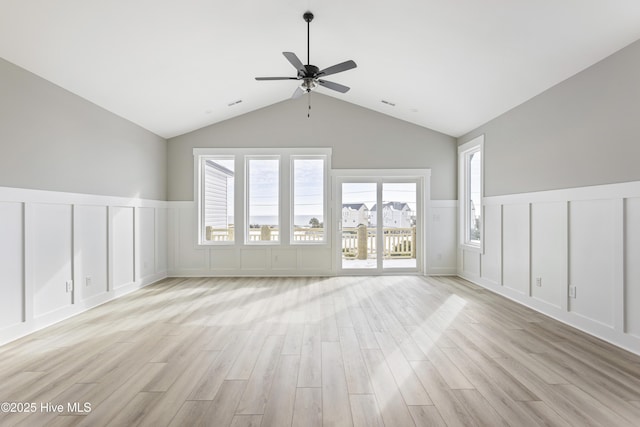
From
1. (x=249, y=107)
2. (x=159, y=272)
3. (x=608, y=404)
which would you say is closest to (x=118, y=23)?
(x=249, y=107)

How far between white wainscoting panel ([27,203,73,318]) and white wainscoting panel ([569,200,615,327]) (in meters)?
5.62

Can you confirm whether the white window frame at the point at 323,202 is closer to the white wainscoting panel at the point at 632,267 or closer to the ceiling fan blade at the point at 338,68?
the ceiling fan blade at the point at 338,68

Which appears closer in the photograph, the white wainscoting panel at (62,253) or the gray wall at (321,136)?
the white wainscoting panel at (62,253)

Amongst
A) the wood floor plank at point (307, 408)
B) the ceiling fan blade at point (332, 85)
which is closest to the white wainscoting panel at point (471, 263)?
the ceiling fan blade at point (332, 85)

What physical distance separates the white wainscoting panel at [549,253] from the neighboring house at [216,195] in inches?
197

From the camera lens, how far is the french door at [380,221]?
6.00 m

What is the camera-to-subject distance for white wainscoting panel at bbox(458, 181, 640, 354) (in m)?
2.76

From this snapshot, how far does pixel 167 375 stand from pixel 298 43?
3911 millimetres

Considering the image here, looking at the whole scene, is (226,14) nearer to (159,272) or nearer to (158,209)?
(158,209)

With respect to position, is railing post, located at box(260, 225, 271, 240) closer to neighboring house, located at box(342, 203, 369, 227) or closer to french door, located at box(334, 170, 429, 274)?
french door, located at box(334, 170, 429, 274)

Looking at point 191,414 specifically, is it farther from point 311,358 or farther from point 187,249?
point 187,249

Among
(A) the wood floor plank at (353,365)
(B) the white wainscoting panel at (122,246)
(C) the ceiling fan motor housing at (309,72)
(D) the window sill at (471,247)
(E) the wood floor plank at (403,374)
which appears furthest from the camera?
(D) the window sill at (471,247)

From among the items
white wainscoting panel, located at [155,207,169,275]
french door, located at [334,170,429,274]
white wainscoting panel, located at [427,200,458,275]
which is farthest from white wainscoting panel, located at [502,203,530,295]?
white wainscoting panel, located at [155,207,169,275]

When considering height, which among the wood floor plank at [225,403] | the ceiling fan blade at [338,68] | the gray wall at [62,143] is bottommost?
the wood floor plank at [225,403]
